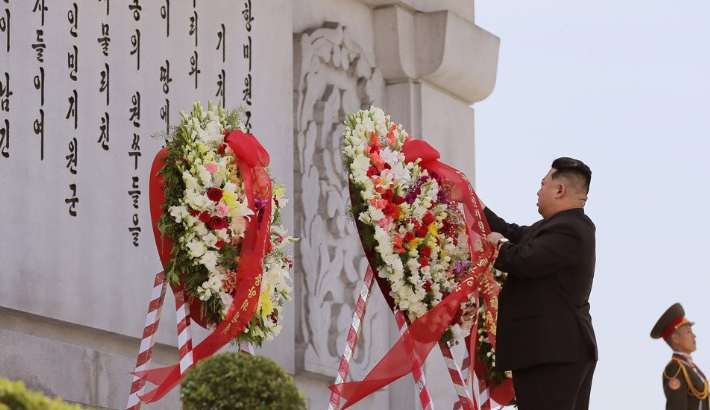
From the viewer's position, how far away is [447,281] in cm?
777

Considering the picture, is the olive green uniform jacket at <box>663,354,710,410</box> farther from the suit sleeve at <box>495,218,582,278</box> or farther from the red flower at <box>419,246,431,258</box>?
the suit sleeve at <box>495,218,582,278</box>

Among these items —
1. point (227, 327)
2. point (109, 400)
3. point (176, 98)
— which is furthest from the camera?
point (176, 98)

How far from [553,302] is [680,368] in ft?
11.4

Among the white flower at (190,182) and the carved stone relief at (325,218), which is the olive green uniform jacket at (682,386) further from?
the white flower at (190,182)

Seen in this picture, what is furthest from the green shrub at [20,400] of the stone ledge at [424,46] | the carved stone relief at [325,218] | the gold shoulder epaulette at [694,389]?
the stone ledge at [424,46]

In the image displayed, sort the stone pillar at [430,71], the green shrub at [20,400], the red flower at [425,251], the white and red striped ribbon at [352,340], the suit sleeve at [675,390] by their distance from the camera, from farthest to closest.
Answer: the stone pillar at [430,71] < the suit sleeve at [675,390] < the red flower at [425,251] < the white and red striped ribbon at [352,340] < the green shrub at [20,400]

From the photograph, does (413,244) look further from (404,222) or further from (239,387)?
(239,387)

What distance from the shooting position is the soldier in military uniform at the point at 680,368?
1012 cm

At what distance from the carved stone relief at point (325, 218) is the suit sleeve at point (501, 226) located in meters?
2.52

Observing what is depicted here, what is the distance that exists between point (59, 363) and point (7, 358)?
0.39 meters

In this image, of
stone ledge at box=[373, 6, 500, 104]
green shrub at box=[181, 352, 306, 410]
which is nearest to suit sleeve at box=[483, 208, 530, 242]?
green shrub at box=[181, 352, 306, 410]

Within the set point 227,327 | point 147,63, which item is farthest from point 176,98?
point 227,327

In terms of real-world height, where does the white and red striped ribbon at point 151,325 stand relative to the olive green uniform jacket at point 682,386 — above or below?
above

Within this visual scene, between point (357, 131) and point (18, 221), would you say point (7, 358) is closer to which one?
point (18, 221)
